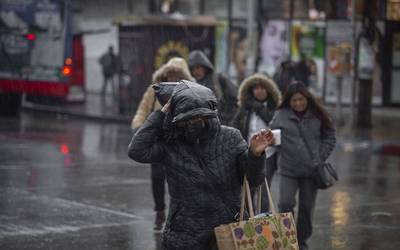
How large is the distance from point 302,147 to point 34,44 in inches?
688

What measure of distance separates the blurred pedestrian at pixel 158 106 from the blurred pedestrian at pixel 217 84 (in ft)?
0.45

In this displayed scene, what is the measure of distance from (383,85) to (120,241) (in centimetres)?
2025

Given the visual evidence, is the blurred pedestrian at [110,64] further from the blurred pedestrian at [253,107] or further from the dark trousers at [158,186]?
the blurred pedestrian at [253,107]

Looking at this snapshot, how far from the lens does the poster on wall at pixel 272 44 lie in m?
31.0

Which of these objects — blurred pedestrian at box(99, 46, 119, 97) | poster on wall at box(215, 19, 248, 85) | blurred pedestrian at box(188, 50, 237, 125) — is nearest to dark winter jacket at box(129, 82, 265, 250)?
blurred pedestrian at box(188, 50, 237, 125)

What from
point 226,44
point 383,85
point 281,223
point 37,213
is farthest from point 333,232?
point 226,44

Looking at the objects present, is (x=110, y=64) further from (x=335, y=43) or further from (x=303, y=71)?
(x=303, y=71)

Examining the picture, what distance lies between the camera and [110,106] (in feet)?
99.9

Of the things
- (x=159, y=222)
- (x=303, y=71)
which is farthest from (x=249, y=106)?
(x=303, y=71)

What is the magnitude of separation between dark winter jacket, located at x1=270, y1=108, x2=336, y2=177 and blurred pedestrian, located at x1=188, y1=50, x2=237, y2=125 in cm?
112

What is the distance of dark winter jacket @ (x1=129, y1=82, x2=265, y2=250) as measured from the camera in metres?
5.74

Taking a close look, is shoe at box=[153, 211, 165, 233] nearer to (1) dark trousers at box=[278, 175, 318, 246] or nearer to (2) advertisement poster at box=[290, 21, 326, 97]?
(1) dark trousers at box=[278, 175, 318, 246]

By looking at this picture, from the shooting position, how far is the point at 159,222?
11133mm

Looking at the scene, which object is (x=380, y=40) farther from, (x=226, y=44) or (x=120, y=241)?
(x=120, y=241)
